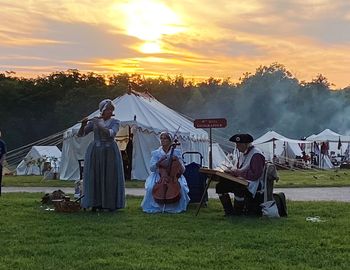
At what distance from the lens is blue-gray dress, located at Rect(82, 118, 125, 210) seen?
10.2 m

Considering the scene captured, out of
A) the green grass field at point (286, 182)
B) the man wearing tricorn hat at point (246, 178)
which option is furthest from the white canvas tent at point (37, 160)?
the man wearing tricorn hat at point (246, 178)

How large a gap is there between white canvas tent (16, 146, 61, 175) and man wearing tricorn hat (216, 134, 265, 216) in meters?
19.7

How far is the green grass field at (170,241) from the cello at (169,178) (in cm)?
60

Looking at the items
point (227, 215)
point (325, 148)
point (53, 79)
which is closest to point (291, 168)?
point (325, 148)

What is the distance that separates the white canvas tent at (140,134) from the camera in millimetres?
22641

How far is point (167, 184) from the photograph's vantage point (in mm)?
10688

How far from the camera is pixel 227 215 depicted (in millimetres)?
9617

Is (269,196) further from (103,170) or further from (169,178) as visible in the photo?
(103,170)

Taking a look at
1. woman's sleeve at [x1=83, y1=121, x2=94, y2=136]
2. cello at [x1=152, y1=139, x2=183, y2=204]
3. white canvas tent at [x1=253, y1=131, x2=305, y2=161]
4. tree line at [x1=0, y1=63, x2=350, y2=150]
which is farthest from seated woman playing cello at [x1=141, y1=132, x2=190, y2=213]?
tree line at [x1=0, y1=63, x2=350, y2=150]

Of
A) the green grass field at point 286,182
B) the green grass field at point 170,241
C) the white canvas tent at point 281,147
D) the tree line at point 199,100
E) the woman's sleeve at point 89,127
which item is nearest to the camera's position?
the green grass field at point 170,241

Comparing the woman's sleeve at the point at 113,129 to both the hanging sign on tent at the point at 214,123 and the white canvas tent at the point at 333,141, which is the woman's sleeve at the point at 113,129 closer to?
the hanging sign on tent at the point at 214,123

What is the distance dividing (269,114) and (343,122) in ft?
29.1

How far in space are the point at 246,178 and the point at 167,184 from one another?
1689 millimetres

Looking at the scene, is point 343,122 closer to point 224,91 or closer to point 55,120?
point 224,91
